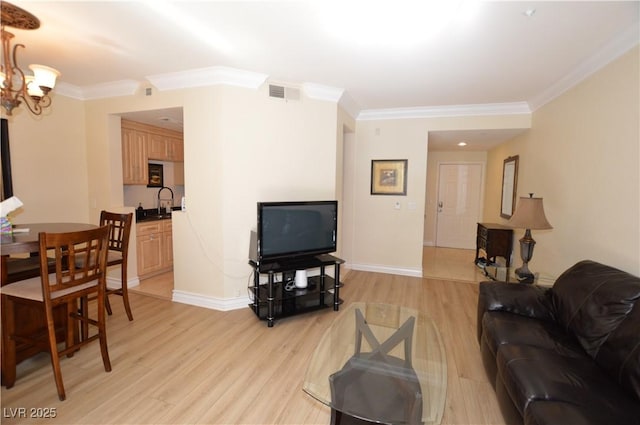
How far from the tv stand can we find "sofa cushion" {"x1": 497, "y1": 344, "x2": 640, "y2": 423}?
5.89 feet

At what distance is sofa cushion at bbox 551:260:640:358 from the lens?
5.81 feet

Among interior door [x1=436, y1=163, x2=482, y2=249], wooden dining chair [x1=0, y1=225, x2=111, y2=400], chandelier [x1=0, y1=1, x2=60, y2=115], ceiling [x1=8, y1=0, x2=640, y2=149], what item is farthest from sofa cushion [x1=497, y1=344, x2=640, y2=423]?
interior door [x1=436, y1=163, x2=482, y2=249]

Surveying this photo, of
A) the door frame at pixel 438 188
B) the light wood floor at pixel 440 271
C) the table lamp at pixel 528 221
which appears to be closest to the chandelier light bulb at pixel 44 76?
the light wood floor at pixel 440 271

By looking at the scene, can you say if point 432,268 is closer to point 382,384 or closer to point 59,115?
point 382,384

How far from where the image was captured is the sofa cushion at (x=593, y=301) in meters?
1.77

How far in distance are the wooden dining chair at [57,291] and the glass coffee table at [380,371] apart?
163cm

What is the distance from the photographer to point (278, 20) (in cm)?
211

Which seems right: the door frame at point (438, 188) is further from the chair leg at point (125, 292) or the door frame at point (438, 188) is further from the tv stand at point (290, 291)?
the chair leg at point (125, 292)

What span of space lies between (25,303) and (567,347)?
364cm

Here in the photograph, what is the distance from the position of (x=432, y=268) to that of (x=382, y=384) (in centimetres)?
381

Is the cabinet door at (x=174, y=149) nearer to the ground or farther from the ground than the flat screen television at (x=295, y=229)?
farther from the ground

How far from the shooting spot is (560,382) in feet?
4.88

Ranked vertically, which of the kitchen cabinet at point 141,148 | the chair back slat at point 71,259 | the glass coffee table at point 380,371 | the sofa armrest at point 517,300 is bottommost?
the glass coffee table at point 380,371

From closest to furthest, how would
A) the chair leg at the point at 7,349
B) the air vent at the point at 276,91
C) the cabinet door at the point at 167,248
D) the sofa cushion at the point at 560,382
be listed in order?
the sofa cushion at the point at 560,382, the chair leg at the point at 7,349, the air vent at the point at 276,91, the cabinet door at the point at 167,248
